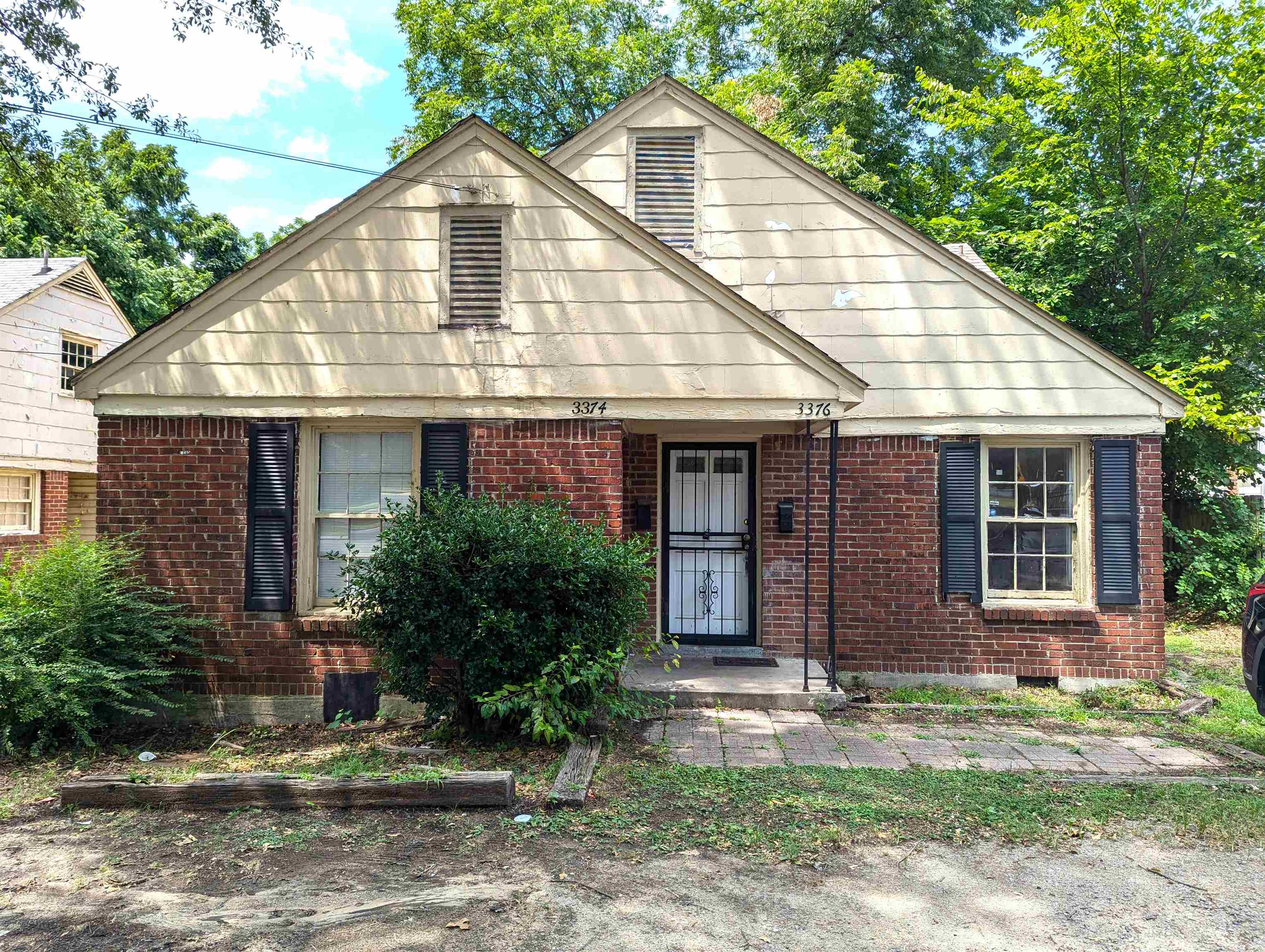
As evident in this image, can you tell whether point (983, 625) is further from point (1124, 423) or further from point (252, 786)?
point (252, 786)

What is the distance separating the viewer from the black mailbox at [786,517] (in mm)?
8203

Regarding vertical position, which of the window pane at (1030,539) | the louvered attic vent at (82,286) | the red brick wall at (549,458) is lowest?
the window pane at (1030,539)

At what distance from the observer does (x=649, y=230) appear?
880 centimetres

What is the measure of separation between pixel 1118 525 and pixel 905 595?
6.86 ft

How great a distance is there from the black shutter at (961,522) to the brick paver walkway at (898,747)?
5.30 feet

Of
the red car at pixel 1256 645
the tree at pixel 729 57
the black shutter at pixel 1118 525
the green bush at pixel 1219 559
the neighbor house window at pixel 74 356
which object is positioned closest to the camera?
the red car at pixel 1256 645

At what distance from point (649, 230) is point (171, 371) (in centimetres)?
484

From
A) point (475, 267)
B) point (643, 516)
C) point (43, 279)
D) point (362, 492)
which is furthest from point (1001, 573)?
point (43, 279)

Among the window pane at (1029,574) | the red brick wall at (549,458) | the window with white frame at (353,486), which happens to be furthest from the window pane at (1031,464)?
the window with white frame at (353,486)

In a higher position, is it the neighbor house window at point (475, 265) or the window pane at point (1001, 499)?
the neighbor house window at point (475, 265)

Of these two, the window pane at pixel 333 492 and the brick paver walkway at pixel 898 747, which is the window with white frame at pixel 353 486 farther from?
the brick paver walkway at pixel 898 747

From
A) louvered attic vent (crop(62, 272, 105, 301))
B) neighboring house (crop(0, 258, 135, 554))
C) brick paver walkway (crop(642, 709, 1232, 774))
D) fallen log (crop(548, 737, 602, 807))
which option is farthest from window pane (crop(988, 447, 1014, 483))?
louvered attic vent (crop(62, 272, 105, 301))

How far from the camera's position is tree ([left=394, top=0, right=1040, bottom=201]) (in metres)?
17.9

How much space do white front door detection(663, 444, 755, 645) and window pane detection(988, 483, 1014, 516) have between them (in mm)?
2380
